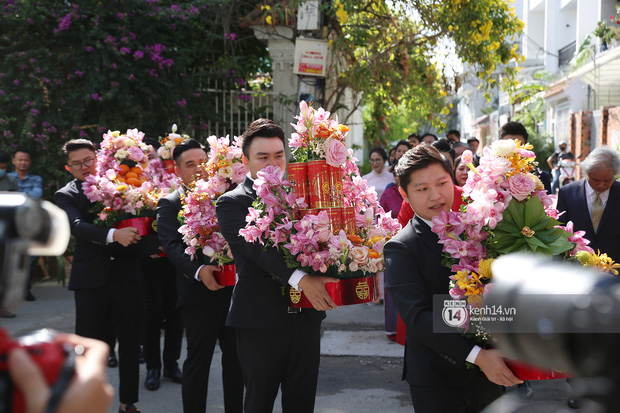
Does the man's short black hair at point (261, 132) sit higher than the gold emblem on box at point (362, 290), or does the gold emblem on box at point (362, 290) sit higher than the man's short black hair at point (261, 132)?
the man's short black hair at point (261, 132)

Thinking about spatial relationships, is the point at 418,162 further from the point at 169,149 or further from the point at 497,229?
the point at 169,149

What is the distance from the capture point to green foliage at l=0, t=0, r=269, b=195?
9617mm

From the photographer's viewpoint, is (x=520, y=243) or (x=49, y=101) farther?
(x=49, y=101)

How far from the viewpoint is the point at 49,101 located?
9898 mm

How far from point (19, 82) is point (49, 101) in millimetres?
492

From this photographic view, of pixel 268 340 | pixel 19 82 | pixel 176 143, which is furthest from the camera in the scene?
pixel 19 82

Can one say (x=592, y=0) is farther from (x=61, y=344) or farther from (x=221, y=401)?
(x=61, y=344)

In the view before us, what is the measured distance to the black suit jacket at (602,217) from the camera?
16.8ft

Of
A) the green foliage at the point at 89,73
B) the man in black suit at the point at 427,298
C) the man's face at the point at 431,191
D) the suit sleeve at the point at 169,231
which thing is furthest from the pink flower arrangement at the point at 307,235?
the green foliage at the point at 89,73

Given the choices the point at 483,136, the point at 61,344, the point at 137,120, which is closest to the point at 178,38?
the point at 137,120

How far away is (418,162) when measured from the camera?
9.80 ft

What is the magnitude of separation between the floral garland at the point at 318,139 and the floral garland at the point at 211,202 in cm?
99

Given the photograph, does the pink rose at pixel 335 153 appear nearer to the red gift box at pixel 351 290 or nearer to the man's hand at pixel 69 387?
the red gift box at pixel 351 290

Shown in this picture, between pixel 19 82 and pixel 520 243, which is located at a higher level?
pixel 19 82
